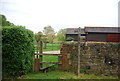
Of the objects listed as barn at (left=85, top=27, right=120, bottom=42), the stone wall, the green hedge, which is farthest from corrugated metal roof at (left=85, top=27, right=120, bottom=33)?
the green hedge

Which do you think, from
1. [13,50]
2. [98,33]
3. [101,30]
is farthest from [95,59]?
[101,30]

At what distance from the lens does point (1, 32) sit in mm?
4582

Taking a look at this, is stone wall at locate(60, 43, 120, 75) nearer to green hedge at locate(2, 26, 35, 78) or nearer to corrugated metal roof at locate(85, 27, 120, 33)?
green hedge at locate(2, 26, 35, 78)

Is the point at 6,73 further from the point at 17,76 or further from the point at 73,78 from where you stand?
the point at 73,78

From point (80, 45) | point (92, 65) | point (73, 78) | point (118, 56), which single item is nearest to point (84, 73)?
point (92, 65)

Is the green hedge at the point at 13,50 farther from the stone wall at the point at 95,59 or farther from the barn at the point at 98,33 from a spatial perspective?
the barn at the point at 98,33

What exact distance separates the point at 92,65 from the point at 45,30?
25.5 meters

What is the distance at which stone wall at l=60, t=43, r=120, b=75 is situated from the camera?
588cm

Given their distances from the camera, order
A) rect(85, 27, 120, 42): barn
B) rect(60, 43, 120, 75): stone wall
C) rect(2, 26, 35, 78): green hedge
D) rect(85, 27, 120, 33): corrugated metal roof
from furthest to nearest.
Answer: rect(85, 27, 120, 33): corrugated metal roof → rect(85, 27, 120, 42): barn → rect(60, 43, 120, 75): stone wall → rect(2, 26, 35, 78): green hedge

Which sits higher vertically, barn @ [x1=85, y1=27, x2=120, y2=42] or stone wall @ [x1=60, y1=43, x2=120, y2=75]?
barn @ [x1=85, y1=27, x2=120, y2=42]

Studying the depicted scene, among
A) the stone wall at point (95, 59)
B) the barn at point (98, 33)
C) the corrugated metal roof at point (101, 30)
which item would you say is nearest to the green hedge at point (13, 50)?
the stone wall at point (95, 59)

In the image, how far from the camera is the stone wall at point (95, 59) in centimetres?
588

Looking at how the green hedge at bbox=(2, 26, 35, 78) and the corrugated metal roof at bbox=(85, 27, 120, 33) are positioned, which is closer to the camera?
the green hedge at bbox=(2, 26, 35, 78)

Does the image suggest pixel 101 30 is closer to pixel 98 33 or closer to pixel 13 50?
pixel 98 33
